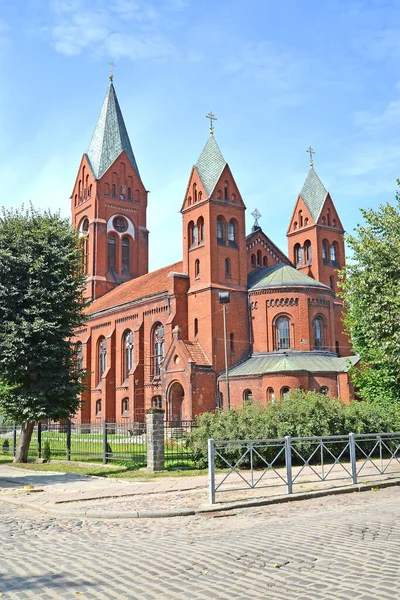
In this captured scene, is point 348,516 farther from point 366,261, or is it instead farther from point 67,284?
point 67,284

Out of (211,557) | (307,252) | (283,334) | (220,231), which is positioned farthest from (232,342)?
(211,557)

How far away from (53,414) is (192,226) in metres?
24.8

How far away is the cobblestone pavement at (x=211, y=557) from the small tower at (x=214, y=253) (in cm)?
2922

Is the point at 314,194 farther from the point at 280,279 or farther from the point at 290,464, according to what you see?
the point at 290,464

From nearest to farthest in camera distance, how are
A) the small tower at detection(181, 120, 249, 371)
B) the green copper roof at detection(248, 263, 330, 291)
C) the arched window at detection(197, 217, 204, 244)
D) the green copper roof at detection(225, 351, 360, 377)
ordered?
the green copper roof at detection(225, 351, 360, 377) → the small tower at detection(181, 120, 249, 371) → the green copper roof at detection(248, 263, 330, 291) → the arched window at detection(197, 217, 204, 244)

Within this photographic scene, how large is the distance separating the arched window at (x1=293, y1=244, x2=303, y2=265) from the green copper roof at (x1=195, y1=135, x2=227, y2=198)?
35.6ft

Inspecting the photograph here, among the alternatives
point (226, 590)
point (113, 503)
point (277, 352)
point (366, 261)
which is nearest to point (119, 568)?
point (226, 590)

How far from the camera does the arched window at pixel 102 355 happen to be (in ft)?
169

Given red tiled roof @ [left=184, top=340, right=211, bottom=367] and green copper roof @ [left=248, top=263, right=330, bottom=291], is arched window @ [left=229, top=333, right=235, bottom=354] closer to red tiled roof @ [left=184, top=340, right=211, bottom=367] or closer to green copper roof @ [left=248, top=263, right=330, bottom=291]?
red tiled roof @ [left=184, top=340, right=211, bottom=367]

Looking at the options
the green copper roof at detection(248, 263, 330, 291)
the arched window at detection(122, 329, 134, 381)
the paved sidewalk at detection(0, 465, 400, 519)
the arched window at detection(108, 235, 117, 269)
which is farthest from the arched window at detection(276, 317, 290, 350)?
the arched window at detection(108, 235, 117, 269)

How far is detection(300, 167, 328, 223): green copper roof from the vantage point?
4874 cm

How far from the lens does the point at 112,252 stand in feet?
196

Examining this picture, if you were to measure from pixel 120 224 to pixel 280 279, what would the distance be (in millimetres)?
25085

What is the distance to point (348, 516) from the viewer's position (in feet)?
32.6
